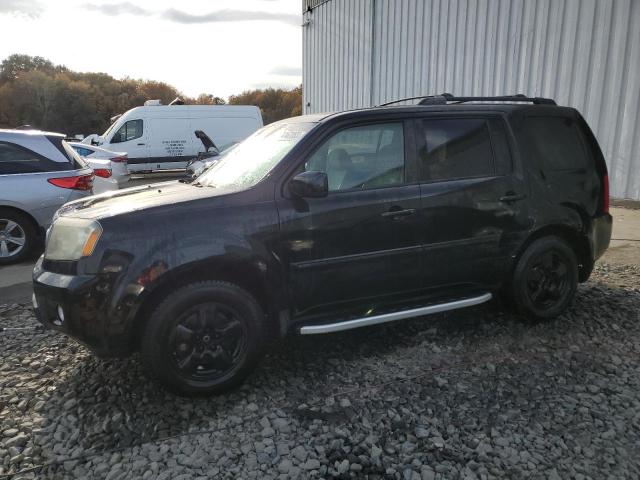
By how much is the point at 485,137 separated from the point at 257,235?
2.01 m

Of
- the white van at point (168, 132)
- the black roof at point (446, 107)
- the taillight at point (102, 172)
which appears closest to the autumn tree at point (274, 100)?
the white van at point (168, 132)

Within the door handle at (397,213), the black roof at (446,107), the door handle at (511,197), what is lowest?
the door handle at (397,213)

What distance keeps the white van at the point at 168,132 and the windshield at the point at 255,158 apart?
13.7 meters

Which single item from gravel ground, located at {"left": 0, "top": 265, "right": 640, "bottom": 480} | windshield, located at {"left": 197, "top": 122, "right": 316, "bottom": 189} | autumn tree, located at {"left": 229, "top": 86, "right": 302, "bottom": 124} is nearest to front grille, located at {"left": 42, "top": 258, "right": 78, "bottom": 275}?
gravel ground, located at {"left": 0, "top": 265, "right": 640, "bottom": 480}

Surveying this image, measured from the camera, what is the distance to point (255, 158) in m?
3.61

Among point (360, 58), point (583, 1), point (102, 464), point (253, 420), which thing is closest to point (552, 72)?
point (583, 1)

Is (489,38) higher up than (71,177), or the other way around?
(489,38)

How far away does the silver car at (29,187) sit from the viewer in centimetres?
627

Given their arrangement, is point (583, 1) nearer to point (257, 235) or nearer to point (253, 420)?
point (257, 235)

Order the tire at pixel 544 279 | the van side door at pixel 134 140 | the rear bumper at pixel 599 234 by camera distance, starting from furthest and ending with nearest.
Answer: the van side door at pixel 134 140, the rear bumper at pixel 599 234, the tire at pixel 544 279

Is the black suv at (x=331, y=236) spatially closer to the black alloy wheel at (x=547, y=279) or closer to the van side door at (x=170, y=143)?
the black alloy wheel at (x=547, y=279)

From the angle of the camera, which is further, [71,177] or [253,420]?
[71,177]

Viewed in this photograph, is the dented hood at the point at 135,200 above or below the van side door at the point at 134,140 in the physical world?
below

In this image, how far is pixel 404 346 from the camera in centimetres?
383
